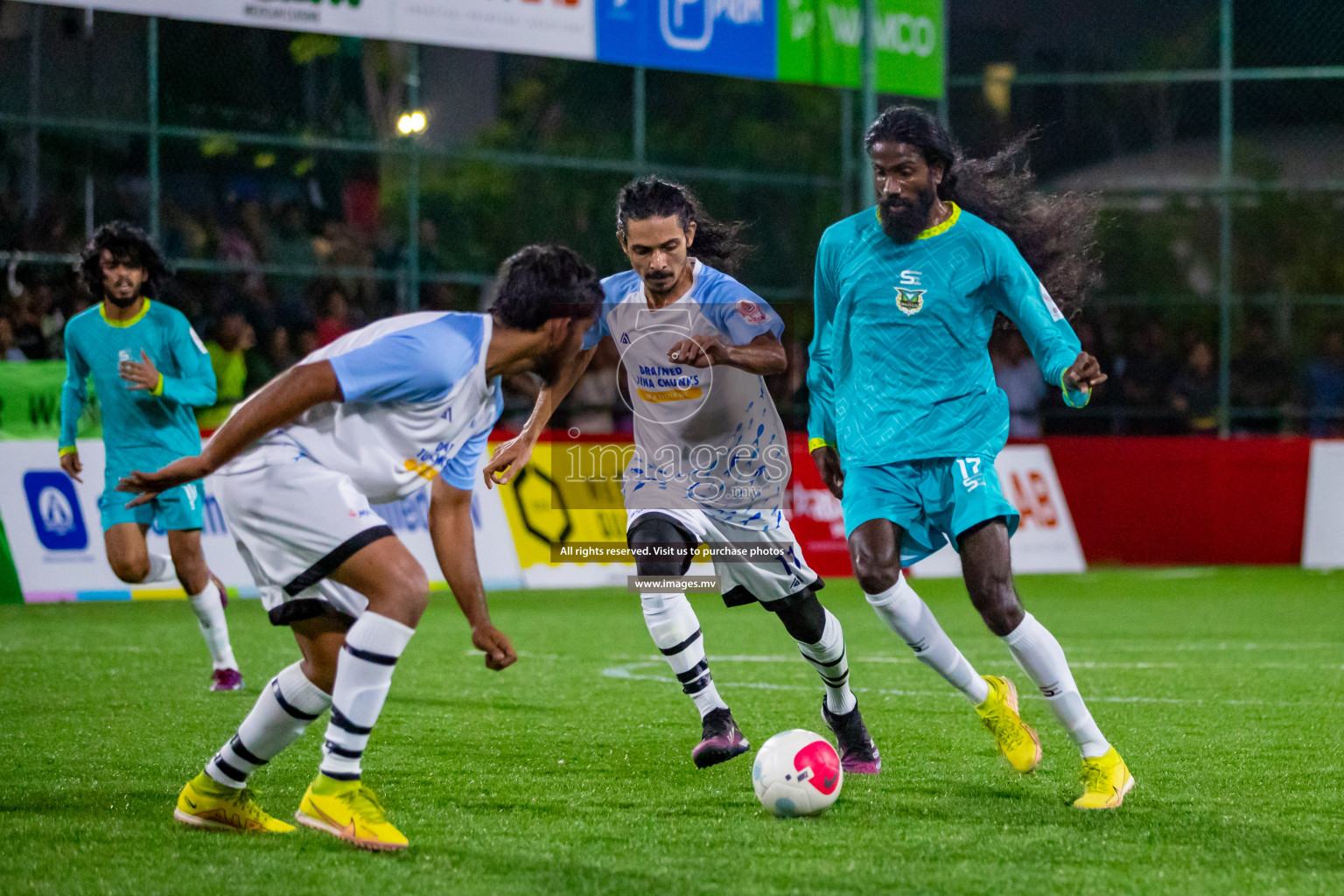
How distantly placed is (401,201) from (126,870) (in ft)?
45.8

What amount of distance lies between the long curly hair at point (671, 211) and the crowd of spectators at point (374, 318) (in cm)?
851

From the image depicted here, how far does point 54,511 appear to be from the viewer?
12.4m

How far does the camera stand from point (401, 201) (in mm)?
17578

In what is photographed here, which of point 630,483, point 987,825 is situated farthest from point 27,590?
point 987,825

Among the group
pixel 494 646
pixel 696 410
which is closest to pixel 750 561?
pixel 696 410

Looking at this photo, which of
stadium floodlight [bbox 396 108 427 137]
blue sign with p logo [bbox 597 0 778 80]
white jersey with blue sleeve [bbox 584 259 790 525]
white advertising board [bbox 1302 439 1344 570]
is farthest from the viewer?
stadium floodlight [bbox 396 108 427 137]

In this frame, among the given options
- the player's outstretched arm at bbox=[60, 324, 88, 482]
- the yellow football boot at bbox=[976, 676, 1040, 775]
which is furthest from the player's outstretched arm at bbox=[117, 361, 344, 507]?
the player's outstretched arm at bbox=[60, 324, 88, 482]

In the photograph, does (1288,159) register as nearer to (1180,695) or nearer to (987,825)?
(1180,695)

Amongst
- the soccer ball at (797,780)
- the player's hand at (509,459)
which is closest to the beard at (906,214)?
the player's hand at (509,459)

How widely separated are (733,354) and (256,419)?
1890mm

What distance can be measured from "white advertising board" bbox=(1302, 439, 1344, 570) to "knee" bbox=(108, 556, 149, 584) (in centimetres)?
1243

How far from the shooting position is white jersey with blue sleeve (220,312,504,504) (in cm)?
437

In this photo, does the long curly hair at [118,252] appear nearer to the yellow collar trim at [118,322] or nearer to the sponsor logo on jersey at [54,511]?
the yellow collar trim at [118,322]

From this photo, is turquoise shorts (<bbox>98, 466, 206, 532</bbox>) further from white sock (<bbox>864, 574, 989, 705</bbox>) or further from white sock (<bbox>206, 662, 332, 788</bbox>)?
white sock (<bbox>864, 574, 989, 705</bbox>)
